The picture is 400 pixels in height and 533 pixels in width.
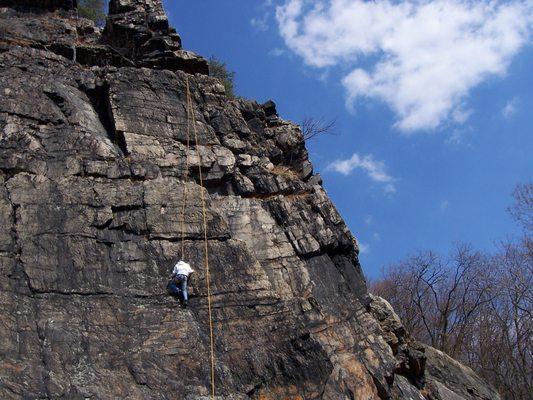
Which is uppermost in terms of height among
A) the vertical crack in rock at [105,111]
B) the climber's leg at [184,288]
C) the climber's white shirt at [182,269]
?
the vertical crack in rock at [105,111]

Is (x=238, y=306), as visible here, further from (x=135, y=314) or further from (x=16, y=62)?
(x=16, y=62)

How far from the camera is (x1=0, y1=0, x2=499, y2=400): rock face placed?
9.06 metres

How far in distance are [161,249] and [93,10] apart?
18.4 m

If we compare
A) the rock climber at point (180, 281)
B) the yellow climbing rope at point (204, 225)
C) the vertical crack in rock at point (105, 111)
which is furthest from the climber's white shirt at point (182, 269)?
the vertical crack in rock at point (105, 111)

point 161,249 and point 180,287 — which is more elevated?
point 161,249

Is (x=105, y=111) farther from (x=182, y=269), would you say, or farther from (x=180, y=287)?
(x=180, y=287)

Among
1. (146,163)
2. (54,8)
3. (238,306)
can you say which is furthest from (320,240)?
(54,8)

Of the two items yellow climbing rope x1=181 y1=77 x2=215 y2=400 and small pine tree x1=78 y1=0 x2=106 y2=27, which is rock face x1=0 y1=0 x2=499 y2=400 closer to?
yellow climbing rope x1=181 y1=77 x2=215 y2=400

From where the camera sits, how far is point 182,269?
32.9ft

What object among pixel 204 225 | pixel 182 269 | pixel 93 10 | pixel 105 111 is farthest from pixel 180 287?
pixel 93 10

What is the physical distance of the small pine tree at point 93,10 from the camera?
970 inches

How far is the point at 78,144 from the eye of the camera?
11.9 metres

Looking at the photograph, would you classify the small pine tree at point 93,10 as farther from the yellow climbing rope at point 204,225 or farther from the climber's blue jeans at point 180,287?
the climber's blue jeans at point 180,287

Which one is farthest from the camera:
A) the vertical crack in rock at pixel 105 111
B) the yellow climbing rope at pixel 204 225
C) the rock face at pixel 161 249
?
the vertical crack in rock at pixel 105 111
